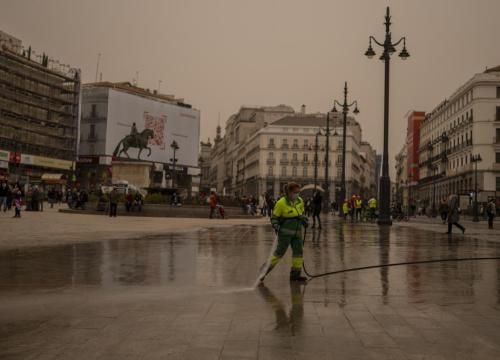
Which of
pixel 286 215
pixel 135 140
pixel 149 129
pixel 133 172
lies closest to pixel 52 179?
pixel 135 140

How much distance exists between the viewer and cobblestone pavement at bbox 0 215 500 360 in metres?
4.60

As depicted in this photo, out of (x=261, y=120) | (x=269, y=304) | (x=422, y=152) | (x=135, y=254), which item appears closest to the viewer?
(x=269, y=304)

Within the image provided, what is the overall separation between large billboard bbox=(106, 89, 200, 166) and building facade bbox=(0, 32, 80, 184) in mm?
5315

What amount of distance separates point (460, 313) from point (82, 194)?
32.7 meters

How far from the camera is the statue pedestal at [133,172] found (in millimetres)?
45719

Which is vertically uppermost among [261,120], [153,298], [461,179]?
[261,120]

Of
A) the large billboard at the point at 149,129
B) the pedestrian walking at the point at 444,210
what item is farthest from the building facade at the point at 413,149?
the pedestrian walking at the point at 444,210

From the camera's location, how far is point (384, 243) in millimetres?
16000

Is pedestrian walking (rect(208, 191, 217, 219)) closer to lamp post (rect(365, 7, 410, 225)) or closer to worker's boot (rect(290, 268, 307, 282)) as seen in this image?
lamp post (rect(365, 7, 410, 225))

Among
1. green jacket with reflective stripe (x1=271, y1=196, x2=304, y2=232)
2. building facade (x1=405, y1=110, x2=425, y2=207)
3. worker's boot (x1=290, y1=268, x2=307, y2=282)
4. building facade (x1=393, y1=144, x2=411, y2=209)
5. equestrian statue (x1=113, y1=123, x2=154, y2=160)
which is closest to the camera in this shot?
worker's boot (x1=290, y1=268, x2=307, y2=282)

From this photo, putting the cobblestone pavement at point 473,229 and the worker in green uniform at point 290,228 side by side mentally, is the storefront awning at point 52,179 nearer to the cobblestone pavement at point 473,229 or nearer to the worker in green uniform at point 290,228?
the cobblestone pavement at point 473,229

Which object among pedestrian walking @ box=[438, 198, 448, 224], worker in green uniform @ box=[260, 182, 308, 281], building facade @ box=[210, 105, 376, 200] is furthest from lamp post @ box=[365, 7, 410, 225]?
building facade @ box=[210, 105, 376, 200]

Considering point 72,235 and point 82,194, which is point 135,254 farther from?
point 82,194

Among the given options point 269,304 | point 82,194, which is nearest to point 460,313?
point 269,304
